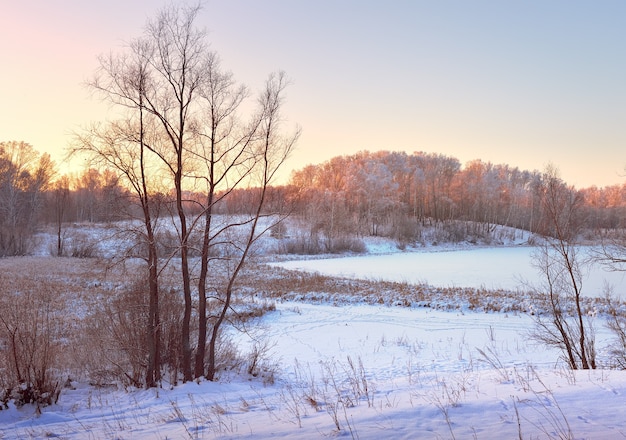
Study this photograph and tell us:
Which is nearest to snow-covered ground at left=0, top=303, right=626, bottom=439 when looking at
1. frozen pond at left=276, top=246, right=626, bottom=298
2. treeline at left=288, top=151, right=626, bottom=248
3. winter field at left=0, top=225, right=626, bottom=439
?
winter field at left=0, top=225, right=626, bottom=439

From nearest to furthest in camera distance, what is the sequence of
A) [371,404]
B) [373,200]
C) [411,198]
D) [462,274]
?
[371,404]
[462,274]
[373,200]
[411,198]

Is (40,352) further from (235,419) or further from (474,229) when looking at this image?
(474,229)

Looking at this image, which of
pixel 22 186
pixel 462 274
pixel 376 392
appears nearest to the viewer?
pixel 376 392

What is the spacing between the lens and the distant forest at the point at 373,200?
146ft

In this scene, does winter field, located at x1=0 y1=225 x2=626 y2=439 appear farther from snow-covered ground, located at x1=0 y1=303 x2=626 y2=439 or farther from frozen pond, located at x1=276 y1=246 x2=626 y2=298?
frozen pond, located at x1=276 y1=246 x2=626 y2=298

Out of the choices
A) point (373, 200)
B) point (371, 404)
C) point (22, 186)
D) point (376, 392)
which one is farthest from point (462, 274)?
point (22, 186)

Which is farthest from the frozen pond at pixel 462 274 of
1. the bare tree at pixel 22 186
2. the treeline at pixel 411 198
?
the bare tree at pixel 22 186

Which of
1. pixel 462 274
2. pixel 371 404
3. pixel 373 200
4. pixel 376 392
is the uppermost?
pixel 373 200

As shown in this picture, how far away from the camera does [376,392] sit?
24.5ft

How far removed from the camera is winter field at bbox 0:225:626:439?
15.7 feet

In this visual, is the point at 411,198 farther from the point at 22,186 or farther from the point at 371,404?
the point at 371,404

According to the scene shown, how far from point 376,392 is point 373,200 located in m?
64.0

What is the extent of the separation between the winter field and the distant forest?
469 cm

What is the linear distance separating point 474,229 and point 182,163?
66778 mm
